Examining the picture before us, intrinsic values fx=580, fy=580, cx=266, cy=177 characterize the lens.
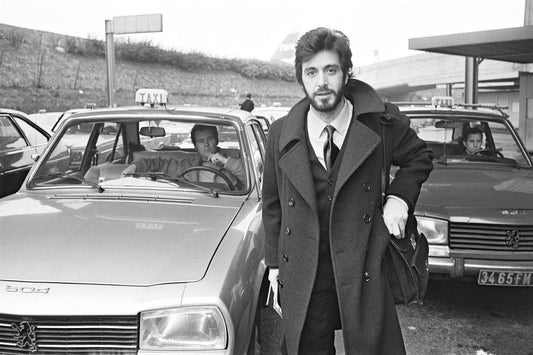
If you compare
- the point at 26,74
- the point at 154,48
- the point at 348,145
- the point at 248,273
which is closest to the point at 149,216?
the point at 248,273

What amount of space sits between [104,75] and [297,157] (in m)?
31.9

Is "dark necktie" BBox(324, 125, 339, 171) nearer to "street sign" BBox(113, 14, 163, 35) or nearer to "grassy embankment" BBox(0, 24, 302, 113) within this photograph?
"street sign" BBox(113, 14, 163, 35)

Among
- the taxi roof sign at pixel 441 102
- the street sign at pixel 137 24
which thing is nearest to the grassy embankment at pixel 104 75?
the street sign at pixel 137 24

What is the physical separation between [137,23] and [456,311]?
9.46 meters

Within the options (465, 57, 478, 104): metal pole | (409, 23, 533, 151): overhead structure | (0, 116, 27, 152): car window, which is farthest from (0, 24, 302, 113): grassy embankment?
(409, 23, 533, 151): overhead structure

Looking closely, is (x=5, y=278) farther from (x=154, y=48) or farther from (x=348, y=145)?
(x=154, y=48)

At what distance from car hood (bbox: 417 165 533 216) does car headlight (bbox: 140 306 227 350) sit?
2410 millimetres

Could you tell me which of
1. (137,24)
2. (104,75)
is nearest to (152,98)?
(137,24)

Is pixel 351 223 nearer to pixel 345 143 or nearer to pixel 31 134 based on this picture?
pixel 345 143

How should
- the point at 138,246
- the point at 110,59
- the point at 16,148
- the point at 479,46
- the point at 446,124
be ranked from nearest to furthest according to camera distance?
the point at 138,246 → the point at 446,124 → the point at 16,148 → the point at 479,46 → the point at 110,59

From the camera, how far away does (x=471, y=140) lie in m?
5.80

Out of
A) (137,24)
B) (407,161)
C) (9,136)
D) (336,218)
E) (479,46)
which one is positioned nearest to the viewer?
(336,218)

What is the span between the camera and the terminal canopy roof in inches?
367

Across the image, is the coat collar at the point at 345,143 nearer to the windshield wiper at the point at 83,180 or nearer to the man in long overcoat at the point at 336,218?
the man in long overcoat at the point at 336,218
